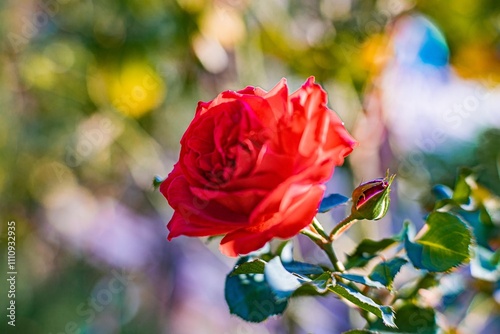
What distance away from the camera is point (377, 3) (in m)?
1.11

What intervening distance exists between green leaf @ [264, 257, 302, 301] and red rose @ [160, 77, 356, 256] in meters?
0.02

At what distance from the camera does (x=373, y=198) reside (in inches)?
15.6

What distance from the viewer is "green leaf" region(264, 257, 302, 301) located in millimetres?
355

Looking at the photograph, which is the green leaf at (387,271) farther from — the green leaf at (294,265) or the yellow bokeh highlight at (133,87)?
the yellow bokeh highlight at (133,87)

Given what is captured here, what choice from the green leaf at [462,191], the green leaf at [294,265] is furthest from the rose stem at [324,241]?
the green leaf at [462,191]

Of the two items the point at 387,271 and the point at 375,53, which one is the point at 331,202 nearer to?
the point at 387,271

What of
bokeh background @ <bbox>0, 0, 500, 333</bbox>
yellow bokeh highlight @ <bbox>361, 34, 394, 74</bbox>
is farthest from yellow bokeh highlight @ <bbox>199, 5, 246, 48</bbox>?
yellow bokeh highlight @ <bbox>361, 34, 394, 74</bbox>

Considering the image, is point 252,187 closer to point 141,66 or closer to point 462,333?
point 462,333

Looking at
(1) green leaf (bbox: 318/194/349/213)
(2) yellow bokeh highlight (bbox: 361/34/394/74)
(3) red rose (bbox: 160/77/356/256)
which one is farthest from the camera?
(2) yellow bokeh highlight (bbox: 361/34/394/74)

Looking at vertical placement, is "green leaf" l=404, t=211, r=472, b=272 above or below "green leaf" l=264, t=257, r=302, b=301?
below

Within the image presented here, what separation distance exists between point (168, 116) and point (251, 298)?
0.93m

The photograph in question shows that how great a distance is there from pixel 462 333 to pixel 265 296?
0.92ft

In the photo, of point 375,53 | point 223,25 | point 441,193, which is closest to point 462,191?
point 441,193

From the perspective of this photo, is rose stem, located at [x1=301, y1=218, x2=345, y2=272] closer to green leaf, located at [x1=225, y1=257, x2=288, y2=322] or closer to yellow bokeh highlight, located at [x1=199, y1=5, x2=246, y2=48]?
green leaf, located at [x1=225, y1=257, x2=288, y2=322]
